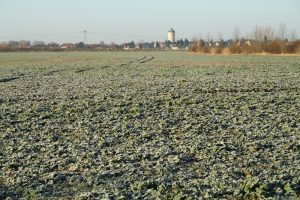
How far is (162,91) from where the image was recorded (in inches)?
834

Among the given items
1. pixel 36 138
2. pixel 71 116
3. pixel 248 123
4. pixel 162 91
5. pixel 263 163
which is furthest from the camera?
pixel 162 91

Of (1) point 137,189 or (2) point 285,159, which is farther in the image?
(2) point 285,159

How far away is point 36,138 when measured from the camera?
1129cm

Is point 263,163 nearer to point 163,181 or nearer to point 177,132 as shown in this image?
point 163,181

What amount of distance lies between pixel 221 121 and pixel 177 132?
6.78 feet

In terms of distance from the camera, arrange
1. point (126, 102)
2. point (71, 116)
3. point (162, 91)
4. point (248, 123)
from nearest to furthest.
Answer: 1. point (248, 123)
2. point (71, 116)
3. point (126, 102)
4. point (162, 91)

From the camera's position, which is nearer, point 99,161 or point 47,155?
point 99,161

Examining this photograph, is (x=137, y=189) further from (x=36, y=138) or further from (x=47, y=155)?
(x=36, y=138)

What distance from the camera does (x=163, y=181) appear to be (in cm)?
755

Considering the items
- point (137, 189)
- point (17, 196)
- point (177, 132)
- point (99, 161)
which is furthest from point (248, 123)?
point (17, 196)

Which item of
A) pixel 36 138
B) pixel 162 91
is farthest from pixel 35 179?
pixel 162 91

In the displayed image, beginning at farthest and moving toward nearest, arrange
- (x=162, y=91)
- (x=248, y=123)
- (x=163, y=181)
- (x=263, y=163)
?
(x=162, y=91), (x=248, y=123), (x=263, y=163), (x=163, y=181)

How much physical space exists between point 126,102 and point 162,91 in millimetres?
4168

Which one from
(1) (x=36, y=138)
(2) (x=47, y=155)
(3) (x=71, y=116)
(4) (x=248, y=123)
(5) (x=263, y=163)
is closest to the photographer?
(5) (x=263, y=163)
